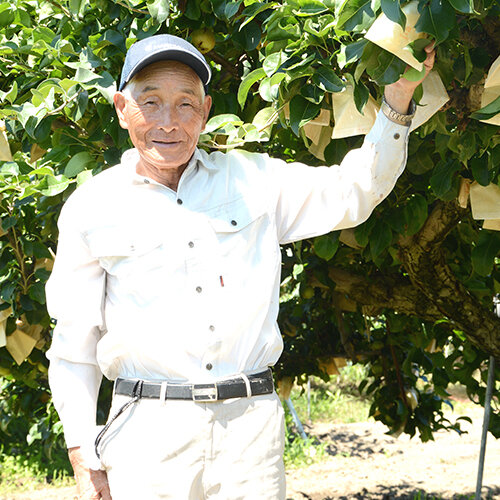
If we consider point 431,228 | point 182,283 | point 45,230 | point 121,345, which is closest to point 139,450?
point 121,345

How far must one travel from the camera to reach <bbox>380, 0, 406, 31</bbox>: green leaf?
4.01 ft

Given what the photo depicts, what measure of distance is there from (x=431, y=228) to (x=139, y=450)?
125 cm

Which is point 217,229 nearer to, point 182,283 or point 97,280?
point 182,283

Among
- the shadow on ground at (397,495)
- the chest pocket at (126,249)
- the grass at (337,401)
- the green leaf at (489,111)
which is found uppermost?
the green leaf at (489,111)

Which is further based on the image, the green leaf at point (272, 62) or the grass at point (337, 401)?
the grass at point (337, 401)

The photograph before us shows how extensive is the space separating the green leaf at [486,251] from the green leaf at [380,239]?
234 millimetres

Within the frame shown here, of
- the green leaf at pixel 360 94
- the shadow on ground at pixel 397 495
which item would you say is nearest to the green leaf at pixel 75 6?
the green leaf at pixel 360 94

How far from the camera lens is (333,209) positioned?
5.36 ft

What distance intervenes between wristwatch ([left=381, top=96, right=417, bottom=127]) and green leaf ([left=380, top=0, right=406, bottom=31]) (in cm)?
26

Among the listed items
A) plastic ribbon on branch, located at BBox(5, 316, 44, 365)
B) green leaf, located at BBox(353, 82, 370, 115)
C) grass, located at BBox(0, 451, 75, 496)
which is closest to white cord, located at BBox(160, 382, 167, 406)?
green leaf, located at BBox(353, 82, 370, 115)

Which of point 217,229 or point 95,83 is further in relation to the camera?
point 95,83

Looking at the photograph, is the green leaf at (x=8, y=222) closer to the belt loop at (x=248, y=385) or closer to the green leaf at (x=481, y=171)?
the belt loop at (x=248, y=385)

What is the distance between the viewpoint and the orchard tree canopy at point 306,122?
1.48m

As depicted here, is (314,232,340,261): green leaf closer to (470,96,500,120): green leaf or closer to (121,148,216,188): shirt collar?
(121,148,216,188): shirt collar
